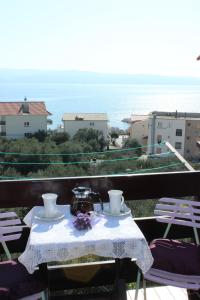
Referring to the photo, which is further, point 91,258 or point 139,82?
point 139,82

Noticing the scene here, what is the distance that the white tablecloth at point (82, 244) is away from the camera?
1861mm

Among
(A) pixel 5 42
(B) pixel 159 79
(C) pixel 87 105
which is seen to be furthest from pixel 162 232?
(B) pixel 159 79

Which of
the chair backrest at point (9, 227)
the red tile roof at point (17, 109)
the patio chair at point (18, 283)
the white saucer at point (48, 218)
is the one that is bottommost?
the patio chair at point (18, 283)

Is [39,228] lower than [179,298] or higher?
higher

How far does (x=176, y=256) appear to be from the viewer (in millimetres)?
2326

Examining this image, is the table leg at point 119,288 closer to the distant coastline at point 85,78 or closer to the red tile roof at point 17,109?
the red tile roof at point 17,109

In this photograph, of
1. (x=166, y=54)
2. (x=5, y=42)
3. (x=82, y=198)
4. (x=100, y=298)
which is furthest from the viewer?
(x=5, y=42)

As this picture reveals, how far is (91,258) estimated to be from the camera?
296cm

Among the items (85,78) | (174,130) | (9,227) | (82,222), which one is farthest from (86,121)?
(85,78)

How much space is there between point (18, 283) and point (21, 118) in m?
30.3

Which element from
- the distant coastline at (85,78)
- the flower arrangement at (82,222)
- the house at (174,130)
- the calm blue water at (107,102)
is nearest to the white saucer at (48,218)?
the flower arrangement at (82,222)

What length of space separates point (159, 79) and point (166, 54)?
5533 inches

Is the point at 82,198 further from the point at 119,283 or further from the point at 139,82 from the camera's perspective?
the point at 139,82

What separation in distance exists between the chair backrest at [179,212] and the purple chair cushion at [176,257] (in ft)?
0.47
